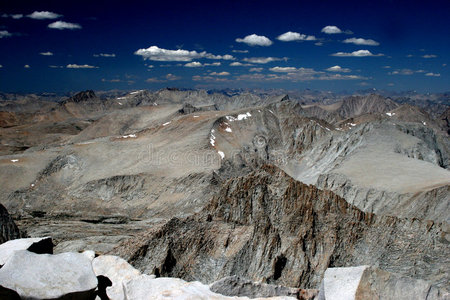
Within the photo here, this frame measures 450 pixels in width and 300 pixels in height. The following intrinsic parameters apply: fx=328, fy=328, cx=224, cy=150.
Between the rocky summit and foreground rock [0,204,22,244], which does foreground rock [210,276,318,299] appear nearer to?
the rocky summit

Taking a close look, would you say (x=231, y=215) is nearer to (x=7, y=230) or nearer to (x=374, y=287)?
(x=7, y=230)

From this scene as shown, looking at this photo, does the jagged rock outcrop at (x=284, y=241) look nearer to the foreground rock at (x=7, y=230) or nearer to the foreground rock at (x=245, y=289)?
the foreground rock at (x=7, y=230)

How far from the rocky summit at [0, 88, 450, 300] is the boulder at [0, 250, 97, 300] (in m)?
0.03

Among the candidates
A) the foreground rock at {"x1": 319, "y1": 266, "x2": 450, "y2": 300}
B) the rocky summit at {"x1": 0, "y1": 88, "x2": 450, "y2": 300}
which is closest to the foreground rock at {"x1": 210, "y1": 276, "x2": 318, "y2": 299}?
the rocky summit at {"x1": 0, "y1": 88, "x2": 450, "y2": 300}

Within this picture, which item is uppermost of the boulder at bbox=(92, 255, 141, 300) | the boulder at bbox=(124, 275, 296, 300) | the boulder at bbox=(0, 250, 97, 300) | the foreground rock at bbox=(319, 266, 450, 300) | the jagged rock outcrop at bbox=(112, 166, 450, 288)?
the boulder at bbox=(0, 250, 97, 300)

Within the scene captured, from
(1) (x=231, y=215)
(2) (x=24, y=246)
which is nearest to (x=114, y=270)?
(2) (x=24, y=246)

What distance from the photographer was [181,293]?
31.8ft

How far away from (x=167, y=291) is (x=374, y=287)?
252 inches

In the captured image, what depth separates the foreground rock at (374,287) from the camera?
989 cm

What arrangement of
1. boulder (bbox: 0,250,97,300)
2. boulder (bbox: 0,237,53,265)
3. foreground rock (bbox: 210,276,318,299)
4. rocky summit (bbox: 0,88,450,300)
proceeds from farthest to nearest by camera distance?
boulder (bbox: 0,237,53,265) → foreground rock (bbox: 210,276,318,299) → rocky summit (bbox: 0,88,450,300) → boulder (bbox: 0,250,97,300)

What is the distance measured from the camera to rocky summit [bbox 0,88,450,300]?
1047cm

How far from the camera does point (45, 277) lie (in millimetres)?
8852

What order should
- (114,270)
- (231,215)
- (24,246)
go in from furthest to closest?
1. (231,215)
2. (114,270)
3. (24,246)

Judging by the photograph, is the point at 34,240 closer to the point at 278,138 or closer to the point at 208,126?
the point at 208,126
